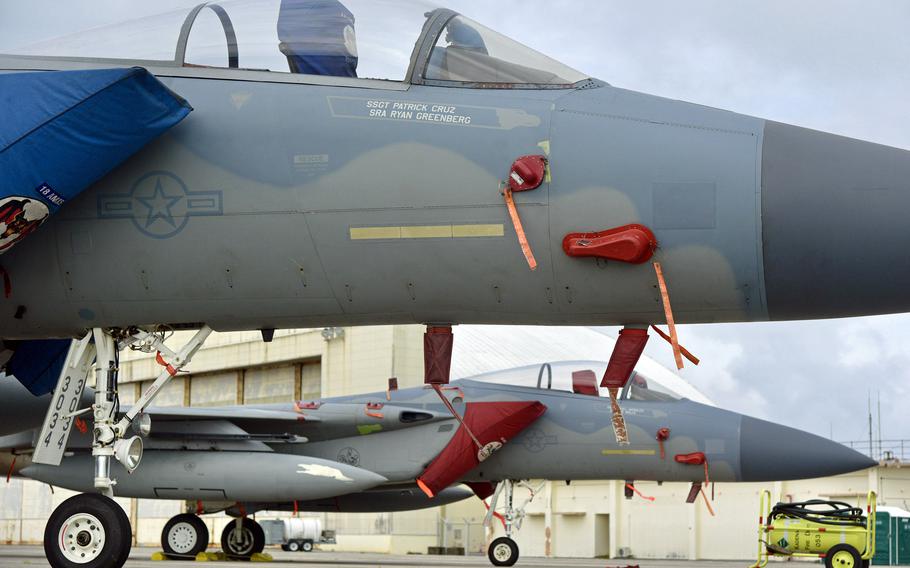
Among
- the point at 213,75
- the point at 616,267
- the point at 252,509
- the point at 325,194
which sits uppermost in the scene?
the point at 213,75

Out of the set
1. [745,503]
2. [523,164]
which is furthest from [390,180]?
[745,503]

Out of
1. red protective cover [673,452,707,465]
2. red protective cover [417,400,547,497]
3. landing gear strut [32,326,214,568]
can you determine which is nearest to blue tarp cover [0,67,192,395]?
landing gear strut [32,326,214,568]

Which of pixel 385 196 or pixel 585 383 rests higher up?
pixel 385 196

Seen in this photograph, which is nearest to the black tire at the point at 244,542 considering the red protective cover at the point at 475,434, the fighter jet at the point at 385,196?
the red protective cover at the point at 475,434

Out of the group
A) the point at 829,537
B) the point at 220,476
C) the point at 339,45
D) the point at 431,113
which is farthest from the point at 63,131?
the point at 829,537

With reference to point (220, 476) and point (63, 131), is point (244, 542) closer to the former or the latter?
point (220, 476)

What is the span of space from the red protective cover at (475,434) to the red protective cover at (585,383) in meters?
0.71

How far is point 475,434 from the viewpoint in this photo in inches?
534

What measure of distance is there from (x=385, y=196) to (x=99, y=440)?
2.14m

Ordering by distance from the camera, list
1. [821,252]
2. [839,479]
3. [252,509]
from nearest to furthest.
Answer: [821,252] < [252,509] < [839,479]

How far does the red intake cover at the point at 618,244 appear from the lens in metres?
5.23

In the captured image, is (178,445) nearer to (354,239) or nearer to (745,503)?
(354,239)

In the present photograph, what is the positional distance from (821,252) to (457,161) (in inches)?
73.6

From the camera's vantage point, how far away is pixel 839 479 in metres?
Answer: 25.1
